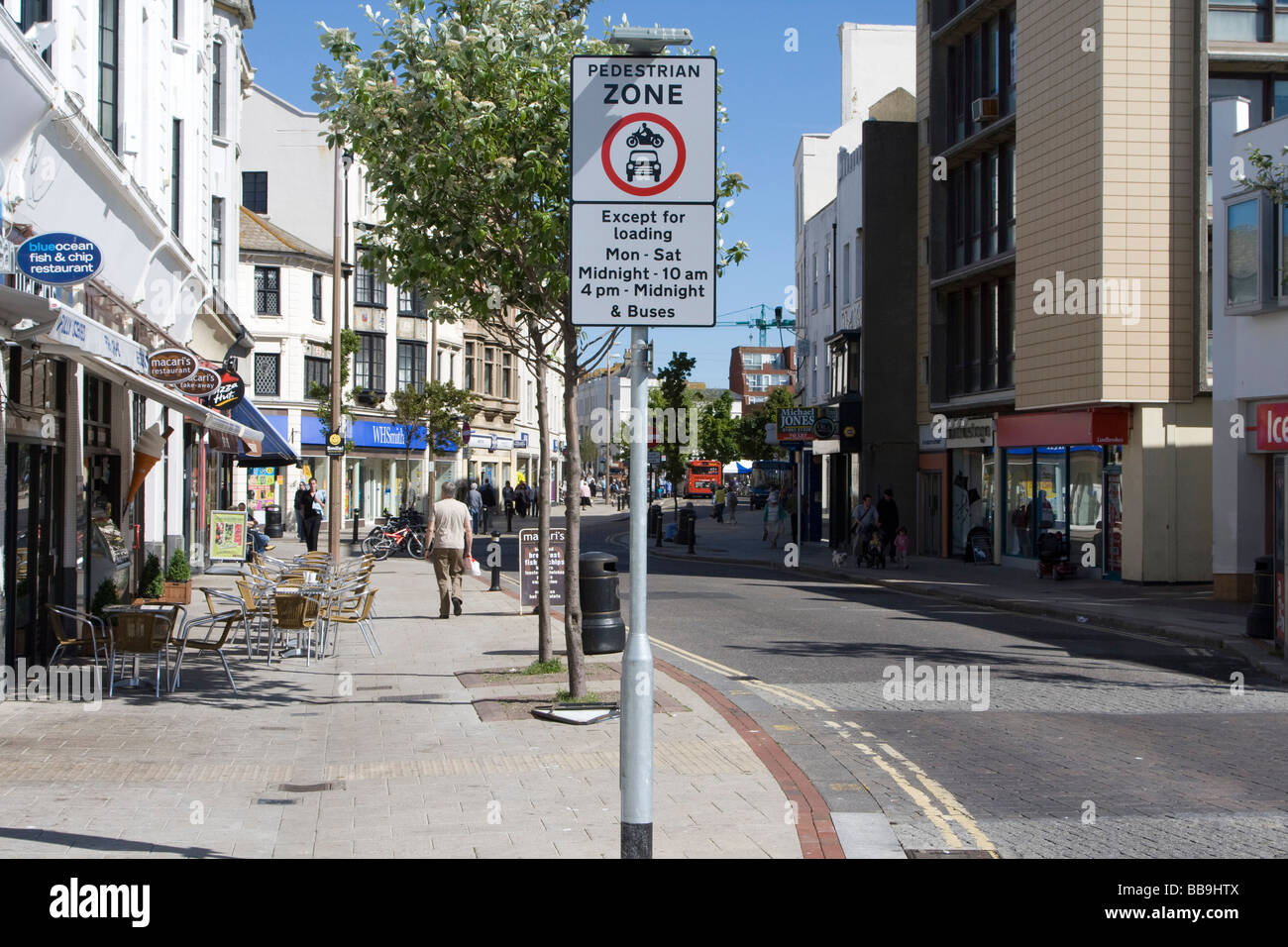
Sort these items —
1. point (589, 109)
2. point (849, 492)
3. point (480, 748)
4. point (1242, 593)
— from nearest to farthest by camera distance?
point (589, 109)
point (480, 748)
point (1242, 593)
point (849, 492)

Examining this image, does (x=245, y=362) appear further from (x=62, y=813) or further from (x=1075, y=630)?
(x=62, y=813)

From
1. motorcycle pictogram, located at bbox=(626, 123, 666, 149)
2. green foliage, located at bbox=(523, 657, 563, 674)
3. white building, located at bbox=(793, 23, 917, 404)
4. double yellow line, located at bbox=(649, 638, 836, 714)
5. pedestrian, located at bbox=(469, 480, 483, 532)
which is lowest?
double yellow line, located at bbox=(649, 638, 836, 714)

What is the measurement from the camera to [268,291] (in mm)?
47062

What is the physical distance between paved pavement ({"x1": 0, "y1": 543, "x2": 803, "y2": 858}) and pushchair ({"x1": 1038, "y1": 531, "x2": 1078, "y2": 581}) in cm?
1564

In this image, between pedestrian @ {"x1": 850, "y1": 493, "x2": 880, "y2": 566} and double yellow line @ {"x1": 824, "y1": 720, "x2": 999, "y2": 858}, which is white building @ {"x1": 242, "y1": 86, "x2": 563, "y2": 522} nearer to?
pedestrian @ {"x1": 850, "y1": 493, "x2": 880, "y2": 566}

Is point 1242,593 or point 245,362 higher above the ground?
point 245,362

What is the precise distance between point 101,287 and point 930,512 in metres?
25.4

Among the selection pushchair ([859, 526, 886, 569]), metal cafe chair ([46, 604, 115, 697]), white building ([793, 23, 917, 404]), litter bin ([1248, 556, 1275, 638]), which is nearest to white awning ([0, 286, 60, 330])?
metal cafe chair ([46, 604, 115, 697])

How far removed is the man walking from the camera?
58.3 ft

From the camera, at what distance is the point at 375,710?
1056cm

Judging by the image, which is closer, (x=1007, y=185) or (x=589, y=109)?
(x=589, y=109)

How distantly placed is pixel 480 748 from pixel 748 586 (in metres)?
16.0

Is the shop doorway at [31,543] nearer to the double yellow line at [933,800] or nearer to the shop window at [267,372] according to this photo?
the double yellow line at [933,800]
